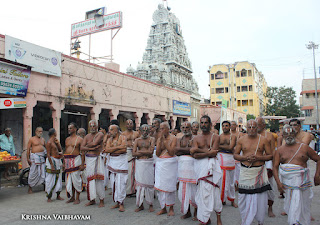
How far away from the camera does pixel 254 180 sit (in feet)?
14.0

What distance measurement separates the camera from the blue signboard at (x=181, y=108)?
20562mm

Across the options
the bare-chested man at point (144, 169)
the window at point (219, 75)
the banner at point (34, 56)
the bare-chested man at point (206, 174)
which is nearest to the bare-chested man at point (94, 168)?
the bare-chested man at point (144, 169)

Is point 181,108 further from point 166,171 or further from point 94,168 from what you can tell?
point 166,171

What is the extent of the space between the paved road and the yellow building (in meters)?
53.6

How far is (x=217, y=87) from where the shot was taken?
61531 millimetres

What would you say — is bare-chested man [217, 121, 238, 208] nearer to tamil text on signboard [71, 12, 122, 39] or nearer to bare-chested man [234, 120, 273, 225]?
bare-chested man [234, 120, 273, 225]

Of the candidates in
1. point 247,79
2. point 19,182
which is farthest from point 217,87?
point 19,182

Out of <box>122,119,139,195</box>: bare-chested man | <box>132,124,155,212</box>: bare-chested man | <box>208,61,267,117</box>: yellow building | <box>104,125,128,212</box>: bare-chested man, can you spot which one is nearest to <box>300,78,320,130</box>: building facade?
<box>208,61,267,117</box>: yellow building

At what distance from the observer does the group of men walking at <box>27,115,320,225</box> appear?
4.09 m

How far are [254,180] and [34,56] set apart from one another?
30.7 feet

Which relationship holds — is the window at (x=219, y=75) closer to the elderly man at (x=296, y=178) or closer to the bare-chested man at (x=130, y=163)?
the bare-chested man at (x=130, y=163)

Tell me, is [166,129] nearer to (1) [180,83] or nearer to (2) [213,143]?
(2) [213,143]

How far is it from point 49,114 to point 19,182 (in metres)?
5.57

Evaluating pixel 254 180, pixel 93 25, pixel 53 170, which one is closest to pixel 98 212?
pixel 53 170
